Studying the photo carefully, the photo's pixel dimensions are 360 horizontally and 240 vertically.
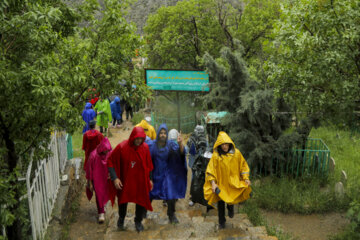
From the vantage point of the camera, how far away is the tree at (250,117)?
9141mm

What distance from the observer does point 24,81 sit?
387 centimetres

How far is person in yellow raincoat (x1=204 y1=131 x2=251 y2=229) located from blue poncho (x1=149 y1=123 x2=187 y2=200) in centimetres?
44

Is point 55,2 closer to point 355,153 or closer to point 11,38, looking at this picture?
point 11,38

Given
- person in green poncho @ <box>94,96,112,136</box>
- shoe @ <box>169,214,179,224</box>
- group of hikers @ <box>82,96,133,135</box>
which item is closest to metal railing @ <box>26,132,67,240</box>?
shoe @ <box>169,214,179,224</box>

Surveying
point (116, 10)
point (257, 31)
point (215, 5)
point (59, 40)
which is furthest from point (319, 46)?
point (215, 5)

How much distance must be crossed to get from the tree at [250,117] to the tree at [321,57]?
4.66 ft

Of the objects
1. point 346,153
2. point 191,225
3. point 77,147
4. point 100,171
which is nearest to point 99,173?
point 100,171

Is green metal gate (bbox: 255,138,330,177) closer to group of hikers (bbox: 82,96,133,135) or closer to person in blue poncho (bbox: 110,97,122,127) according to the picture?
group of hikers (bbox: 82,96,133,135)

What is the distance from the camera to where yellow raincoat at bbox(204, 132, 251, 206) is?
5844 millimetres

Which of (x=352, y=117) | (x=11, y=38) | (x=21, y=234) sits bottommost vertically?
(x=21, y=234)

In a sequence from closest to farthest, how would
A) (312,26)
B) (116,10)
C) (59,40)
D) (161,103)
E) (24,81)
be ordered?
(24,81) → (59,40) → (116,10) → (312,26) → (161,103)

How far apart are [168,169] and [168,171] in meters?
0.03

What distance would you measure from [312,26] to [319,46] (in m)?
0.38

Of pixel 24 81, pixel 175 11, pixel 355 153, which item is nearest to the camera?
pixel 24 81
